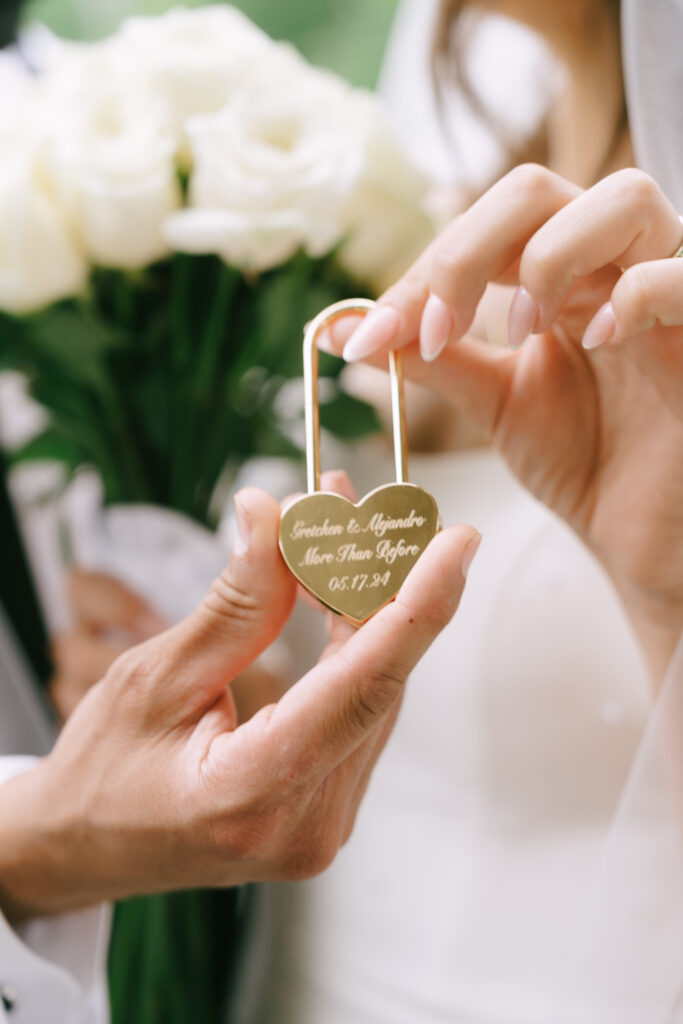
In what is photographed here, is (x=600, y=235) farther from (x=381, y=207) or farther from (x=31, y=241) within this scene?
(x=31, y=241)

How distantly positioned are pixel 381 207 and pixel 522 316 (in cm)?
34

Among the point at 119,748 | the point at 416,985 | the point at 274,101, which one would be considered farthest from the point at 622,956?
the point at 274,101

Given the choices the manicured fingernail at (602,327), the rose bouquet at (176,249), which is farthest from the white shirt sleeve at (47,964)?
the manicured fingernail at (602,327)

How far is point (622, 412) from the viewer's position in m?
0.61

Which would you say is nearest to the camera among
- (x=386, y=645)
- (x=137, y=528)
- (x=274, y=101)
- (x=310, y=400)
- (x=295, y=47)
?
(x=386, y=645)

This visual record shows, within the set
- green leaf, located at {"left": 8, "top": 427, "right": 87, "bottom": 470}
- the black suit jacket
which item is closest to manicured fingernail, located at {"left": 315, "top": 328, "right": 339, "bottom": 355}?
green leaf, located at {"left": 8, "top": 427, "right": 87, "bottom": 470}

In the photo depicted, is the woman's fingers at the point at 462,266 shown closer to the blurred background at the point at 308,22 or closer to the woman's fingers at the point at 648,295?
the woman's fingers at the point at 648,295

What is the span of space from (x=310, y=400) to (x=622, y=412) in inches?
9.3

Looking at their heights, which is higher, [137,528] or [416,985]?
[137,528]

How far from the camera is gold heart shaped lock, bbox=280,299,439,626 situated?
0.51 metres

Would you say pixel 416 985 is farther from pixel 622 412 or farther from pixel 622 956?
pixel 622 412

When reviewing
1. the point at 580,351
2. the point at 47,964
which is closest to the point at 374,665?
the point at 580,351

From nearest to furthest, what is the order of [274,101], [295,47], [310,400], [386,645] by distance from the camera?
[386,645]
[310,400]
[274,101]
[295,47]

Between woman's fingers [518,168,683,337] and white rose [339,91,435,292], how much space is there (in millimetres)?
331
